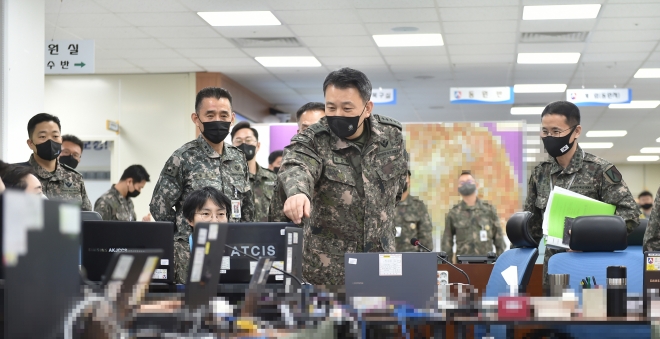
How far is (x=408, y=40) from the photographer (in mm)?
→ 9430

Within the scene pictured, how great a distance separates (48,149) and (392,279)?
342 centimetres

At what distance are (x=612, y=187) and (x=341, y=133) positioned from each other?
4.86ft

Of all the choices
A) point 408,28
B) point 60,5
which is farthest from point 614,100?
point 60,5

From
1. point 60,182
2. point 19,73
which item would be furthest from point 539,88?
point 60,182

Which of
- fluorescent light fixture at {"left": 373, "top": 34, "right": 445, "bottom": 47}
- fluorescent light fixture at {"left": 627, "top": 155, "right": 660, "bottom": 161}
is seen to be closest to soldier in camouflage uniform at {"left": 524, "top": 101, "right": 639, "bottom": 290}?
fluorescent light fixture at {"left": 373, "top": 34, "right": 445, "bottom": 47}

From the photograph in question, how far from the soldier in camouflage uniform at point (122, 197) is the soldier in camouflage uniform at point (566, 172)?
175 inches

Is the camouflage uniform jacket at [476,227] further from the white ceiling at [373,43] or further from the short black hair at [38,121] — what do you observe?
the short black hair at [38,121]

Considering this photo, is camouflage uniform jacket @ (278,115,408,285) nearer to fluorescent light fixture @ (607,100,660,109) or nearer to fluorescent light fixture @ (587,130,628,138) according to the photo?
fluorescent light fixture @ (607,100,660,109)

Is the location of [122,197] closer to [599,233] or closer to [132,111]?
[132,111]

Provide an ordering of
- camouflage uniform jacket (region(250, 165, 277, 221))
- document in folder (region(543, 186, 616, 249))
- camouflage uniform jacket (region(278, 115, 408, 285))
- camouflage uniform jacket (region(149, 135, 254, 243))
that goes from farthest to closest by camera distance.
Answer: camouflage uniform jacket (region(250, 165, 277, 221)) < camouflage uniform jacket (region(149, 135, 254, 243)) < document in folder (region(543, 186, 616, 249)) < camouflage uniform jacket (region(278, 115, 408, 285))

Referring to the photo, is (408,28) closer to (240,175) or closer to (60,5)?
(60,5)

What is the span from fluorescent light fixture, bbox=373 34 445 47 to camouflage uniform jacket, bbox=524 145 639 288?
5.46m

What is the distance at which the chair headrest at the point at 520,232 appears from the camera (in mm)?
3125

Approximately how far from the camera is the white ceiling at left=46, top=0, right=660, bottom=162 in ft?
26.2
